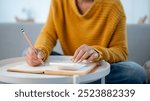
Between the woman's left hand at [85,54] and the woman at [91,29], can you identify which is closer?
the woman's left hand at [85,54]

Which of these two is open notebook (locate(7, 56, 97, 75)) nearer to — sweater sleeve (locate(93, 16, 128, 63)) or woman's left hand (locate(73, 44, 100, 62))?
woman's left hand (locate(73, 44, 100, 62))

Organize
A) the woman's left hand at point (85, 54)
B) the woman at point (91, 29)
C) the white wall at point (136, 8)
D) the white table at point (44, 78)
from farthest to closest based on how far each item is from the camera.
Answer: the white wall at point (136, 8), the woman at point (91, 29), the woman's left hand at point (85, 54), the white table at point (44, 78)

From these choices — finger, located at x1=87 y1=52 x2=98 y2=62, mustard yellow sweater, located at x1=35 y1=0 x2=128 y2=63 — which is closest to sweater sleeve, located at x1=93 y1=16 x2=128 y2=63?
mustard yellow sweater, located at x1=35 y1=0 x2=128 y2=63

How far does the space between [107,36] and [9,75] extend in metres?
0.40

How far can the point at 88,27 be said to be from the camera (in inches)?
35.9

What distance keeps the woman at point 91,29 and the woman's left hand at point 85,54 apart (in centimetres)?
12

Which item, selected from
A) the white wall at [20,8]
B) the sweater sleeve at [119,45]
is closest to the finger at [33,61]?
the sweater sleeve at [119,45]

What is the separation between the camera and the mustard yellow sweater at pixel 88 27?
0.88m

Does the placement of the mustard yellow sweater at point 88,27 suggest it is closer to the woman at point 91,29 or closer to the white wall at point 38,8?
the woman at point 91,29

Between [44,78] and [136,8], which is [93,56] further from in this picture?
[136,8]

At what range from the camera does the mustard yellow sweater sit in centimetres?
88

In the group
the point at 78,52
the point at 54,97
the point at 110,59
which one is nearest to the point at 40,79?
the point at 54,97

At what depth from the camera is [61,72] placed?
598 mm

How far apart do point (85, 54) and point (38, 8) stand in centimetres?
115
